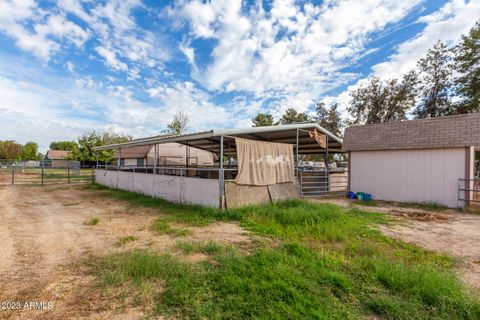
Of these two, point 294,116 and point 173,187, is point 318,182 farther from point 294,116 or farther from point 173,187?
point 294,116

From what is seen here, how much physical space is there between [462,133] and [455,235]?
16.9 ft

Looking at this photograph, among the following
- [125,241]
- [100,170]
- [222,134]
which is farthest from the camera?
[100,170]

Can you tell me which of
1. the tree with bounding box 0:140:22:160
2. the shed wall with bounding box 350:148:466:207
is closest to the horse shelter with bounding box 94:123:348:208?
the shed wall with bounding box 350:148:466:207

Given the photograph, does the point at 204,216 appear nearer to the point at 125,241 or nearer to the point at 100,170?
the point at 125,241

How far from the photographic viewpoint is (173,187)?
880cm

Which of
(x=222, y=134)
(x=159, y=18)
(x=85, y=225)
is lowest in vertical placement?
(x=85, y=225)

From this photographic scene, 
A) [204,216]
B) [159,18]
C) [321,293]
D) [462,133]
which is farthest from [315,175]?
[159,18]

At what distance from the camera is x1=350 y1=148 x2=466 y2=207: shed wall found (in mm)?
8250

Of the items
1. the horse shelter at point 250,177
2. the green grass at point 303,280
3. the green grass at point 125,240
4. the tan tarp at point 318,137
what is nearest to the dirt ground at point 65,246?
the green grass at point 125,240

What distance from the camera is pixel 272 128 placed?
8297mm

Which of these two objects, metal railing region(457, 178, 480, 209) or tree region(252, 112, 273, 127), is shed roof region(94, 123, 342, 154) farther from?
tree region(252, 112, 273, 127)

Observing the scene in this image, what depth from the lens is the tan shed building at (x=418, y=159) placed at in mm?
8039

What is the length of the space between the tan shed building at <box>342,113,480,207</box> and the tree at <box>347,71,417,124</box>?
1341 cm

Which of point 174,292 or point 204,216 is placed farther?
point 204,216
